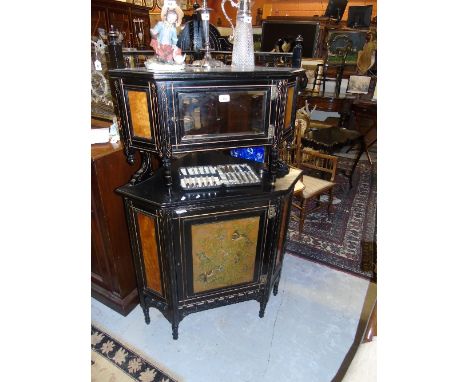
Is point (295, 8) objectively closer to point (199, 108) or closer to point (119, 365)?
point (199, 108)

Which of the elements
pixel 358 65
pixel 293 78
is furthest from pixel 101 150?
pixel 358 65

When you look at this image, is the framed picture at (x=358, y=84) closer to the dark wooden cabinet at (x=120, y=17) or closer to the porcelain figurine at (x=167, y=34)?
the dark wooden cabinet at (x=120, y=17)

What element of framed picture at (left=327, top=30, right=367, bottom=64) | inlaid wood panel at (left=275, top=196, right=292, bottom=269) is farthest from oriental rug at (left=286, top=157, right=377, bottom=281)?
framed picture at (left=327, top=30, right=367, bottom=64)

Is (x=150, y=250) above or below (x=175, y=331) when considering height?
above

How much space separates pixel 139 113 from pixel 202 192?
1.65ft

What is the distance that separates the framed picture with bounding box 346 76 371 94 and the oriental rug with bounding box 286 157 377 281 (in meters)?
1.82

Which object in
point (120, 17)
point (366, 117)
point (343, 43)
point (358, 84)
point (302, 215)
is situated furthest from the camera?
point (343, 43)

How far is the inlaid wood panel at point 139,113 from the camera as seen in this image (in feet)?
4.43

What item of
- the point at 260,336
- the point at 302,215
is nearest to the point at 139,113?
the point at 260,336

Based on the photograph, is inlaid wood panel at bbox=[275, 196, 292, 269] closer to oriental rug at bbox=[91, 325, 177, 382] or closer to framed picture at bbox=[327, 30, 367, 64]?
oriental rug at bbox=[91, 325, 177, 382]

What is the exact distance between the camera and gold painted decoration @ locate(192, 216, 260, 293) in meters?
1.62

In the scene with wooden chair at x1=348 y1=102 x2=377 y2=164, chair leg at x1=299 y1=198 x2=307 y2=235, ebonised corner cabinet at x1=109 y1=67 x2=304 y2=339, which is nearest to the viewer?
ebonised corner cabinet at x1=109 y1=67 x2=304 y2=339

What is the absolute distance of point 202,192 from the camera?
158 centimetres
